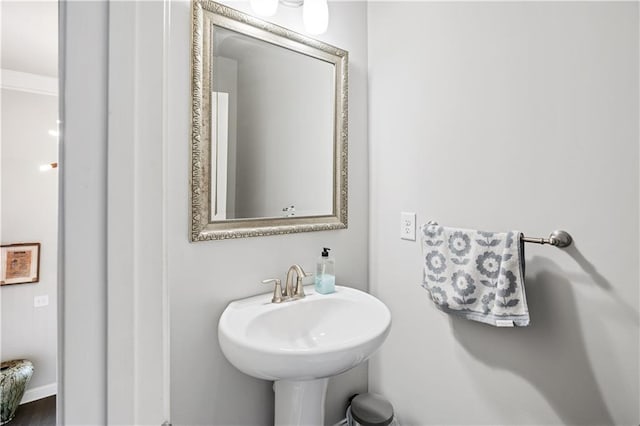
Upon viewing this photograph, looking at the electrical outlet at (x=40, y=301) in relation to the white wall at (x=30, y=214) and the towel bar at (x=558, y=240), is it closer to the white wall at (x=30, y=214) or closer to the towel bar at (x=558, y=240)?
the white wall at (x=30, y=214)

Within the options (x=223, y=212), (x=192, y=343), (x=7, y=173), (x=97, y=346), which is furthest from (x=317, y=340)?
(x=7, y=173)

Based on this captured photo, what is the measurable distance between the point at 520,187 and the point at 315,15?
3.32ft

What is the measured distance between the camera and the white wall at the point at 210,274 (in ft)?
3.46

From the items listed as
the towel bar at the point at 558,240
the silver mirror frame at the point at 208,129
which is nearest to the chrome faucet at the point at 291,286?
the silver mirror frame at the point at 208,129

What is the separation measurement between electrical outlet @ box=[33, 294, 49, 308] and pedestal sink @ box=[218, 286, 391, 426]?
2265 millimetres

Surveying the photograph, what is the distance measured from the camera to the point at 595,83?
898 mm

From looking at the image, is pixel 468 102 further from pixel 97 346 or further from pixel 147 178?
pixel 97 346

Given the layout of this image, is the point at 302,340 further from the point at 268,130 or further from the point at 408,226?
the point at 268,130

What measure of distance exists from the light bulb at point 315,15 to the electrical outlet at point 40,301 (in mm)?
2798

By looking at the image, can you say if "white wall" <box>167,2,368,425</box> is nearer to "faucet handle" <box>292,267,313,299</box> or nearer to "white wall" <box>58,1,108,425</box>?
"faucet handle" <box>292,267,313,299</box>

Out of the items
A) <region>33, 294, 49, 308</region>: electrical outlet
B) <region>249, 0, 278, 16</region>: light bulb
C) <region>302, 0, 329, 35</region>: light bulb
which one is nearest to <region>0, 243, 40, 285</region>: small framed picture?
<region>33, 294, 49, 308</region>: electrical outlet

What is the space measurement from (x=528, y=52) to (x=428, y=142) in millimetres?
429

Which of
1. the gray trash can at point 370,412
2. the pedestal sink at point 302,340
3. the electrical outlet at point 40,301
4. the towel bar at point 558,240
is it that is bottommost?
the gray trash can at point 370,412

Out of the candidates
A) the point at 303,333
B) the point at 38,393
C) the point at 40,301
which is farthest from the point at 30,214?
the point at 303,333
